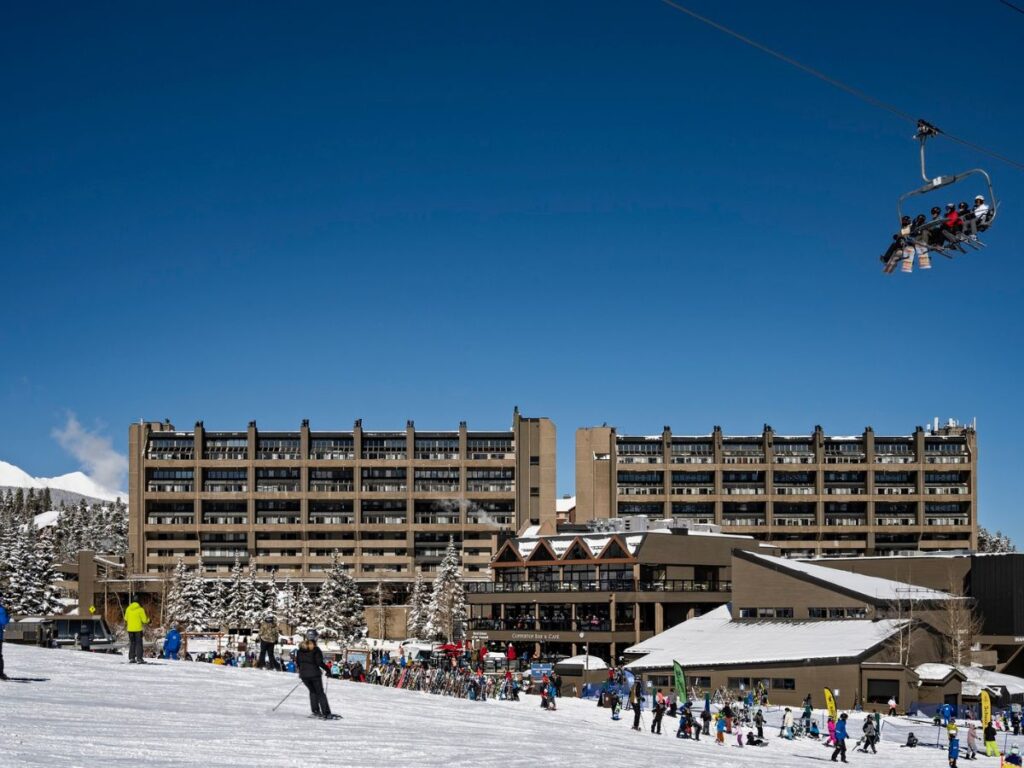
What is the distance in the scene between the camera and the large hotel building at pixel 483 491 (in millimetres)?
137875

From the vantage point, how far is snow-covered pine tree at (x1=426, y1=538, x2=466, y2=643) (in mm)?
110750

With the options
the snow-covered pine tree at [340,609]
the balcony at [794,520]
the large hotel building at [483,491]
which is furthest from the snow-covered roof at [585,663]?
the balcony at [794,520]

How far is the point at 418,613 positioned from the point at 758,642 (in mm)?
48403

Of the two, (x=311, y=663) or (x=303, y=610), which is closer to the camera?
(x=311, y=663)

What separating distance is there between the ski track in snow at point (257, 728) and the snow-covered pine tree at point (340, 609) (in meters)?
68.3

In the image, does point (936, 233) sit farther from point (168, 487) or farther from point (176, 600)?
point (168, 487)

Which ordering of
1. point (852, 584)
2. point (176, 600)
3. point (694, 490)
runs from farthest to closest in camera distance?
point (694, 490), point (176, 600), point (852, 584)

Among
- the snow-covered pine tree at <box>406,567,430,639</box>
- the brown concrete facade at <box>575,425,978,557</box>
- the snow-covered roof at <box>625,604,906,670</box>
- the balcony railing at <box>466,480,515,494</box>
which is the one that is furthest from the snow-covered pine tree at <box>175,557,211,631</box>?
the snow-covered roof at <box>625,604,906,670</box>

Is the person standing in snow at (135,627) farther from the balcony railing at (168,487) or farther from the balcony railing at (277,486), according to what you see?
the balcony railing at (168,487)

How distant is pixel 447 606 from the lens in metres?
113

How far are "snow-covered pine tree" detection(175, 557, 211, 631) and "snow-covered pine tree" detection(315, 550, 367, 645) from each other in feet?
33.7

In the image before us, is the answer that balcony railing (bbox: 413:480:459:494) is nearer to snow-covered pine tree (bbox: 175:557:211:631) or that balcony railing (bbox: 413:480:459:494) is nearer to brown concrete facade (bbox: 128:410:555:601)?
brown concrete facade (bbox: 128:410:555:601)

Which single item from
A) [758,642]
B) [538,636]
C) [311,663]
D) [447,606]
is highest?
[311,663]

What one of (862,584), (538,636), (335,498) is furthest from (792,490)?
(862,584)
